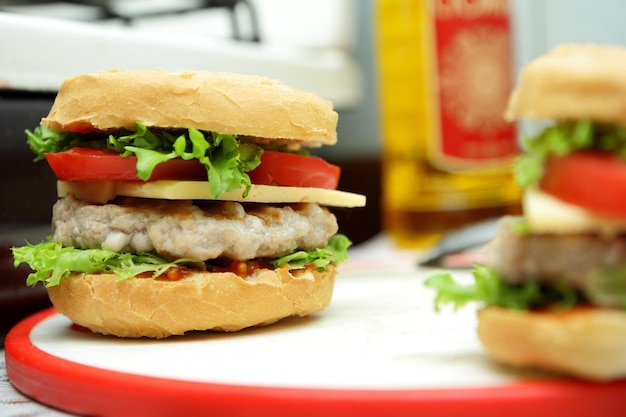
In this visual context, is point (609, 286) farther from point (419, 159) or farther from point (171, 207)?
point (419, 159)

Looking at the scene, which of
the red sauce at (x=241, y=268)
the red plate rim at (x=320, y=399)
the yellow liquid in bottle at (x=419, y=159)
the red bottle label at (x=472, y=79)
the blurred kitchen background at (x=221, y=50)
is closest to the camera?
the red plate rim at (x=320, y=399)

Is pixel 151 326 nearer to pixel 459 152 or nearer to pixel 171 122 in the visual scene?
pixel 171 122

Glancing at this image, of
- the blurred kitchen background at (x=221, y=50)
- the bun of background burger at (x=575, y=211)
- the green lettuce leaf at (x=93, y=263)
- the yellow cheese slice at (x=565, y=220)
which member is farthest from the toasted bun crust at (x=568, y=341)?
the blurred kitchen background at (x=221, y=50)

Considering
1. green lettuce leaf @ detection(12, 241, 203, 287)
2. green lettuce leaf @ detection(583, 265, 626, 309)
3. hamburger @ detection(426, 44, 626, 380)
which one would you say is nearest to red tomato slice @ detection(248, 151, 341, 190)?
green lettuce leaf @ detection(12, 241, 203, 287)

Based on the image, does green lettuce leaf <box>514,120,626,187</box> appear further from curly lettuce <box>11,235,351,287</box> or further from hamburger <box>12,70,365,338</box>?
curly lettuce <box>11,235,351,287</box>

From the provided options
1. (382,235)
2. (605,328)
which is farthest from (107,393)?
(382,235)

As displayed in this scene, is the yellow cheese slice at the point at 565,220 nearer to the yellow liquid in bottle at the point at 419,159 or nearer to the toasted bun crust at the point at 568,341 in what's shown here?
the toasted bun crust at the point at 568,341

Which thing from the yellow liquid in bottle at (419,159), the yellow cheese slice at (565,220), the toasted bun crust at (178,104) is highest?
the toasted bun crust at (178,104)
